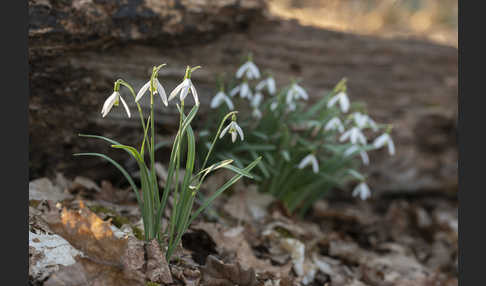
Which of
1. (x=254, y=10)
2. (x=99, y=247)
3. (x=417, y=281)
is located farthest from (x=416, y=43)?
(x=99, y=247)

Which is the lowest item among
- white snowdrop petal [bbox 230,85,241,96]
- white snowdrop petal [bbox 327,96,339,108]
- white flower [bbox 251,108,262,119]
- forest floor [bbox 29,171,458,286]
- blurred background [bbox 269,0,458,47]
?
forest floor [bbox 29,171,458,286]

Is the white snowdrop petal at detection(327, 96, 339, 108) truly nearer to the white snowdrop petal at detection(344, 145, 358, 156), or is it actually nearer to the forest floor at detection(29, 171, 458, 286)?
the white snowdrop petal at detection(344, 145, 358, 156)

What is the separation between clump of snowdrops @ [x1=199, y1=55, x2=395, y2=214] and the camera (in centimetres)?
262

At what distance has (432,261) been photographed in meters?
3.04

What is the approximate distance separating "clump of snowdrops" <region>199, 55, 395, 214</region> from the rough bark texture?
1.03 feet

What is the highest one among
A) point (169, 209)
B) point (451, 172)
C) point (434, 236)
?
point (169, 209)

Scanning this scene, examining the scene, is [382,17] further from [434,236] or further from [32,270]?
[32,270]

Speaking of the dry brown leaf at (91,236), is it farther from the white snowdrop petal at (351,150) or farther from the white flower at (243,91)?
the white snowdrop petal at (351,150)

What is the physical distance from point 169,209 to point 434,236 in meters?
2.34

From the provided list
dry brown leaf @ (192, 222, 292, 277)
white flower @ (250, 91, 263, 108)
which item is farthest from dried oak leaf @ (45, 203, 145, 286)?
white flower @ (250, 91, 263, 108)

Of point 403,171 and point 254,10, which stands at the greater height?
point 254,10

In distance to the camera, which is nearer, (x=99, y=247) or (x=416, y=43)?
(x=99, y=247)

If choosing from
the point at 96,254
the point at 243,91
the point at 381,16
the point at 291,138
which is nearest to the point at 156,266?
the point at 96,254

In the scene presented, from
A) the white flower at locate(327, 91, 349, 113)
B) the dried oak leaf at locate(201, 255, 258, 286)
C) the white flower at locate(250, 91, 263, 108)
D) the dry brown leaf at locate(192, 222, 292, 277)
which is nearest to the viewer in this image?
the dried oak leaf at locate(201, 255, 258, 286)
